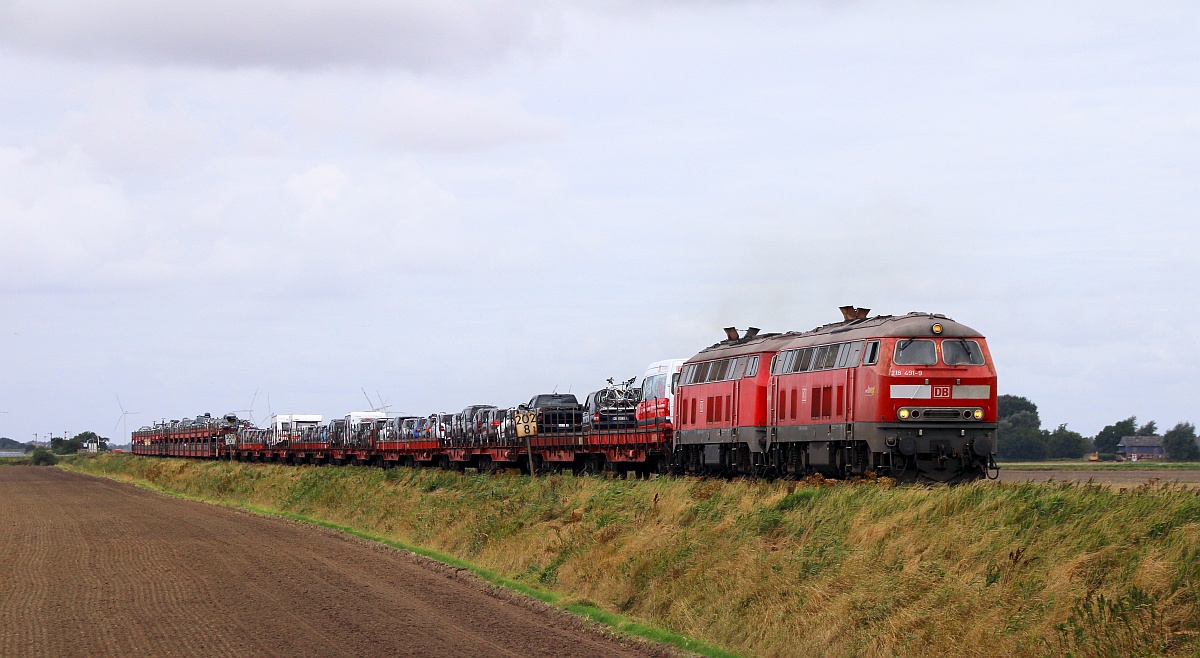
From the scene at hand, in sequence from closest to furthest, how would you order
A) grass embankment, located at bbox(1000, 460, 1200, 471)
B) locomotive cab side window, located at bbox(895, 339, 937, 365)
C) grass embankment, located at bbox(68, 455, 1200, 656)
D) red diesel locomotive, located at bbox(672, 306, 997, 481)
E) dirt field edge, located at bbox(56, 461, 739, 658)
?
grass embankment, located at bbox(68, 455, 1200, 656) → dirt field edge, located at bbox(56, 461, 739, 658) → red diesel locomotive, located at bbox(672, 306, 997, 481) → locomotive cab side window, located at bbox(895, 339, 937, 365) → grass embankment, located at bbox(1000, 460, 1200, 471)

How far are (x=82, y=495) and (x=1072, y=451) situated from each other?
10938cm

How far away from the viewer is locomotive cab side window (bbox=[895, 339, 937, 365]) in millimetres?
28922

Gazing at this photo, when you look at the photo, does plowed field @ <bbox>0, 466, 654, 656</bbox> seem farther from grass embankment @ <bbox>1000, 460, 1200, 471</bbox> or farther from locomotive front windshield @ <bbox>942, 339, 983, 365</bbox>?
grass embankment @ <bbox>1000, 460, 1200, 471</bbox>

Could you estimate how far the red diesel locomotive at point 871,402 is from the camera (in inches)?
1128

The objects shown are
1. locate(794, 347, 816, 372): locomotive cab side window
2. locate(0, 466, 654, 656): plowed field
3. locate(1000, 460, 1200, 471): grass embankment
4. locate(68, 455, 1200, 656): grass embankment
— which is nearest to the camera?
locate(68, 455, 1200, 656): grass embankment

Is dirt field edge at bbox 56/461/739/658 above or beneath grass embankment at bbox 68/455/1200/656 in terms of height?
beneath

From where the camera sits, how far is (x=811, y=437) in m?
32.2

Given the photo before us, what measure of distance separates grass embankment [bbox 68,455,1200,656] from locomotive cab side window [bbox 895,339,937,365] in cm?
434

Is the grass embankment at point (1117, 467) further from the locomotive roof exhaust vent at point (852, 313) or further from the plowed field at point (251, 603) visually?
the plowed field at point (251, 603)

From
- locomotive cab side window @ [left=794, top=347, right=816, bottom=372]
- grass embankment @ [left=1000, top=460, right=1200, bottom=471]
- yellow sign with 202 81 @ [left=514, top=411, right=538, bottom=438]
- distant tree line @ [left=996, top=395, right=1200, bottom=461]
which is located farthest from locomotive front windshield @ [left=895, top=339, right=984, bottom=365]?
distant tree line @ [left=996, top=395, right=1200, bottom=461]

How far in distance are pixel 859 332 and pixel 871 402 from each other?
267cm

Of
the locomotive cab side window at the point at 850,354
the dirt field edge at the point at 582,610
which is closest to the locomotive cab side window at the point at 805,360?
the locomotive cab side window at the point at 850,354

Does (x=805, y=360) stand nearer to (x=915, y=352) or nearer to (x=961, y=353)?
(x=915, y=352)

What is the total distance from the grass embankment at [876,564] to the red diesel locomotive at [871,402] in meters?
3.42
